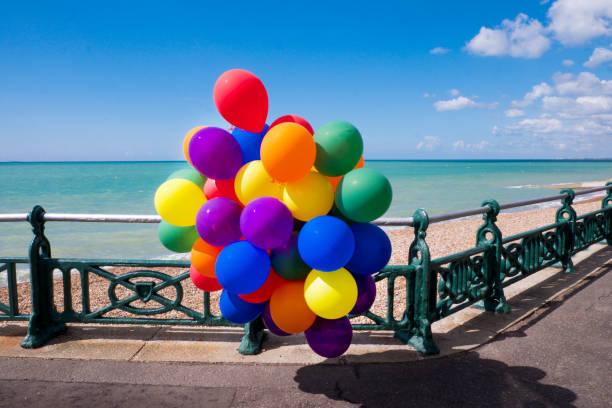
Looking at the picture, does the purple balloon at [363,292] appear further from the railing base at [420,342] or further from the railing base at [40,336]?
the railing base at [40,336]

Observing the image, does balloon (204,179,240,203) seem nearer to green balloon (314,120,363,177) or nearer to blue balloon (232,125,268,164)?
blue balloon (232,125,268,164)

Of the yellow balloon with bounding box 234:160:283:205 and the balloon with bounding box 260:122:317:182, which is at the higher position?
the balloon with bounding box 260:122:317:182

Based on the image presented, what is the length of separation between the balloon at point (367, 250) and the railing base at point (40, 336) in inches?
127

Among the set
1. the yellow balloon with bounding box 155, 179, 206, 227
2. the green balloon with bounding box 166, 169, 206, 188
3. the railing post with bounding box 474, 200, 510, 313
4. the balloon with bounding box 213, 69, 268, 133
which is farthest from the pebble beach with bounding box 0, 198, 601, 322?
the balloon with bounding box 213, 69, 268, 133

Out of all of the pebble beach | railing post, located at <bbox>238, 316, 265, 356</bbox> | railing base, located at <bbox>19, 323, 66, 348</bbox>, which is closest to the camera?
railing post, located at <bbox>238, 316, 265, 356</bbox>

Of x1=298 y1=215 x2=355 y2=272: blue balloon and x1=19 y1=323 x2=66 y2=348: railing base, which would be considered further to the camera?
x1=19 y1=323 x2=66 y2=348: railing base

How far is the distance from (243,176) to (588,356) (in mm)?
3555

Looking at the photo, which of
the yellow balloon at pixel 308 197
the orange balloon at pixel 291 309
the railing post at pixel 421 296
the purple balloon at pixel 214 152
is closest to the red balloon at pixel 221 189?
the purple balloon at pixel 214 152

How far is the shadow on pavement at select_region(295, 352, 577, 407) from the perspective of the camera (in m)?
3.18

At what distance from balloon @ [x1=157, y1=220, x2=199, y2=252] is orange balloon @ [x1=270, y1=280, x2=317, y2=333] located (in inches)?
29.3

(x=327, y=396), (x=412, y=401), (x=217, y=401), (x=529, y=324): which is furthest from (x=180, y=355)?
(x=529, y=324)

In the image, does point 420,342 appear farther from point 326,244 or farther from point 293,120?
point 293,120

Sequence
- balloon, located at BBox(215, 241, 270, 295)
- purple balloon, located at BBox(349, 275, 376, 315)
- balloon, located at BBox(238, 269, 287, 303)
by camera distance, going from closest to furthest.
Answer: balloon, located at BBox(215, 241, 270, 295)
balloon, located at BBox(238, 269, 287, 303)
purple balloon, located at BBox(349, 275, 376, 315)

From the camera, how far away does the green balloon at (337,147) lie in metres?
2.55
